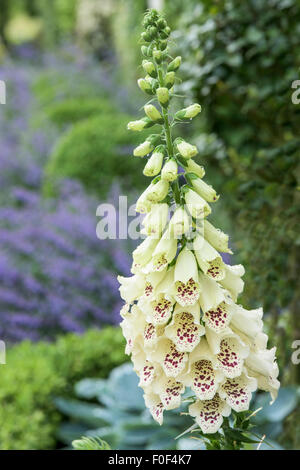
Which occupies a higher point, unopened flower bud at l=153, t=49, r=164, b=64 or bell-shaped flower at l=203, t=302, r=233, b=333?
unopened flower bud at l=153, t=49, r=164, b=64

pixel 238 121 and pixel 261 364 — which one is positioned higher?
pixel 238 121

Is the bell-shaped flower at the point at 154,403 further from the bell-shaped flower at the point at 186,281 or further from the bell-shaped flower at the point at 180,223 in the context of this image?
the bell-shaped flower at the point at 180,223

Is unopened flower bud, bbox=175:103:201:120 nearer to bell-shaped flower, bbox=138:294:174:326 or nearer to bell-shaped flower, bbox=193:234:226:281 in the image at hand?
bell-shaped flower, bbox=193:234:226:281

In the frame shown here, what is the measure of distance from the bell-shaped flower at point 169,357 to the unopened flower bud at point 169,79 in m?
0.49

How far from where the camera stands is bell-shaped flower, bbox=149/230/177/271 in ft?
Answer: 3.53

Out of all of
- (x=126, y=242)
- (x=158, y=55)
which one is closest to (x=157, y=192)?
(x=158, y=55)

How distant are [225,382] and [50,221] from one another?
11.4 ft

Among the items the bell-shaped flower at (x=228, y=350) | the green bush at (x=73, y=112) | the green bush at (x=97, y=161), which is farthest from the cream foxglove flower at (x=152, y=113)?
the green bush at (x=73, y=112)

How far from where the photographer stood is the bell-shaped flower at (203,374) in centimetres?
103

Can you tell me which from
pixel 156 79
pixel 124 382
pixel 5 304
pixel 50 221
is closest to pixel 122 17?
pixel 50 221

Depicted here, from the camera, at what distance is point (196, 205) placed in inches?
40.9

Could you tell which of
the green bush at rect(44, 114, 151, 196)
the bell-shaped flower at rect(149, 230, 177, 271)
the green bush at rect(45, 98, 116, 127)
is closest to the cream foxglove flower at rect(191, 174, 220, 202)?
the bell-shaped flower at rect(149, 230, 177, 271)

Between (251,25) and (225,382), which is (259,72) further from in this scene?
(225,382)

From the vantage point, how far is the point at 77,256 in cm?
416
